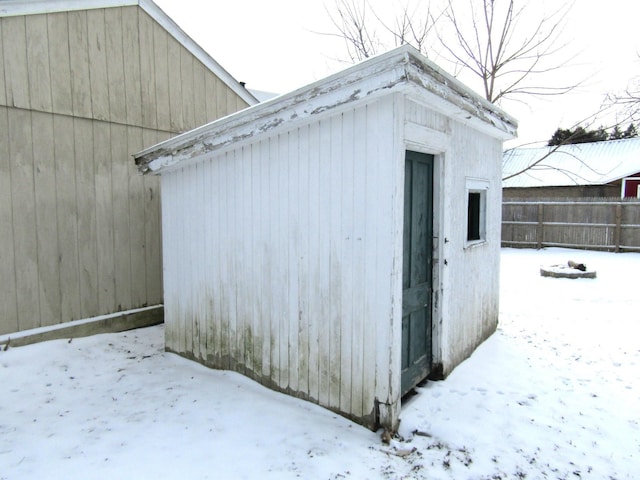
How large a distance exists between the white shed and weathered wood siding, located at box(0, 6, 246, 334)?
3.68ft

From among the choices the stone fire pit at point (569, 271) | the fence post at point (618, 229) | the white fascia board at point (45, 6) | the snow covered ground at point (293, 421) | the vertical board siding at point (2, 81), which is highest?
the white fascia board at point (45, 6)

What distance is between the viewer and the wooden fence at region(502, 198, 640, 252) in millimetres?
12859

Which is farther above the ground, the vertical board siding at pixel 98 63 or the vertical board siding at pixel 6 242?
the vertical board siding at pixel 98 63

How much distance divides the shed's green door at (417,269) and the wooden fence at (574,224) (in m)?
12.1

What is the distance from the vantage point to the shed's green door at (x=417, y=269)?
3.44 meters

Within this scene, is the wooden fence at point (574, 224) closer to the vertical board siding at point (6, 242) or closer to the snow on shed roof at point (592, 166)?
the snow on shed roof at point (592, 166)

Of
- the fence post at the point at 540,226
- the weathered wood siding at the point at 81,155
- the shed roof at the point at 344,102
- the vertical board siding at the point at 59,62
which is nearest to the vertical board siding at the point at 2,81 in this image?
the weathered wood siding at the point at 81,155

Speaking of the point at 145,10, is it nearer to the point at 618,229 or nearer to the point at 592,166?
the point at 618,229

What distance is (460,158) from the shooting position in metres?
4.11

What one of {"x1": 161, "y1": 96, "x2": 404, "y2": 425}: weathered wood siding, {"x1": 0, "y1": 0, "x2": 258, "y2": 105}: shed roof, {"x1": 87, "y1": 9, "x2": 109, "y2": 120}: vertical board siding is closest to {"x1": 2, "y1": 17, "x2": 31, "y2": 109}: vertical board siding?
{"x1": 0, "y1": 0, "x2": 258, "y2": 105}: shed roof

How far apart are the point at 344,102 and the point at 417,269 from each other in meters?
1.54

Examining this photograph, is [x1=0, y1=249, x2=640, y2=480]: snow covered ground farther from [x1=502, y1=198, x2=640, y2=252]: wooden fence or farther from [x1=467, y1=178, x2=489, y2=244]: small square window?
[x1=502, y1=198, x2=640, y2=252]: wooden fence

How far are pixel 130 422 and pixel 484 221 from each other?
4085mm

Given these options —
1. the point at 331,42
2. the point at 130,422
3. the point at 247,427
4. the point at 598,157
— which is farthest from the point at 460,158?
the point at 598,157
